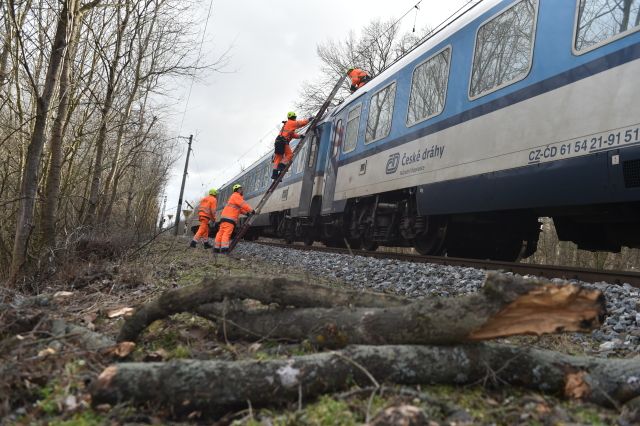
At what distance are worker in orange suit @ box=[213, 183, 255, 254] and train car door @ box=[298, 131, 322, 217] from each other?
2.12 meters

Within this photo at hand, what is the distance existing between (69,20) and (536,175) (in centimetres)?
592

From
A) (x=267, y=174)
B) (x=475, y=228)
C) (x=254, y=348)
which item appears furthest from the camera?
(x=267, y=174)

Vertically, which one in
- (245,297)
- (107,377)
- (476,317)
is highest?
(476,317)

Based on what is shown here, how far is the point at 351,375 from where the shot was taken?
2049mm

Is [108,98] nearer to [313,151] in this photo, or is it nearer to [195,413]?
[313,151]

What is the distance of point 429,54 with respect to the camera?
24.7 feet

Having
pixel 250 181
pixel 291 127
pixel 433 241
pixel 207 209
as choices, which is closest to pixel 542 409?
pixel 433 241

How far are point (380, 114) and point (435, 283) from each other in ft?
14.3

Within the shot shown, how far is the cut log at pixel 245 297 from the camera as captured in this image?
2572mm

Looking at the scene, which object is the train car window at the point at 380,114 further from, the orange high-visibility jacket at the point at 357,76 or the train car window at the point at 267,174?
the train car window at the point at 267,174

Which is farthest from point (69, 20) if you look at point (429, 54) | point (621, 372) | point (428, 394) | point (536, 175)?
point (621, 372)

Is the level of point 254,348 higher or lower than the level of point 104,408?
higher

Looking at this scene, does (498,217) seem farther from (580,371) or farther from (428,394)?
(428,394)

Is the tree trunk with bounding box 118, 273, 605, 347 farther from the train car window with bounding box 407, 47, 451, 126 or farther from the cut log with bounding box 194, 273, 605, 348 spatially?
the train car window with bounding box 407, 47, 451, 126
